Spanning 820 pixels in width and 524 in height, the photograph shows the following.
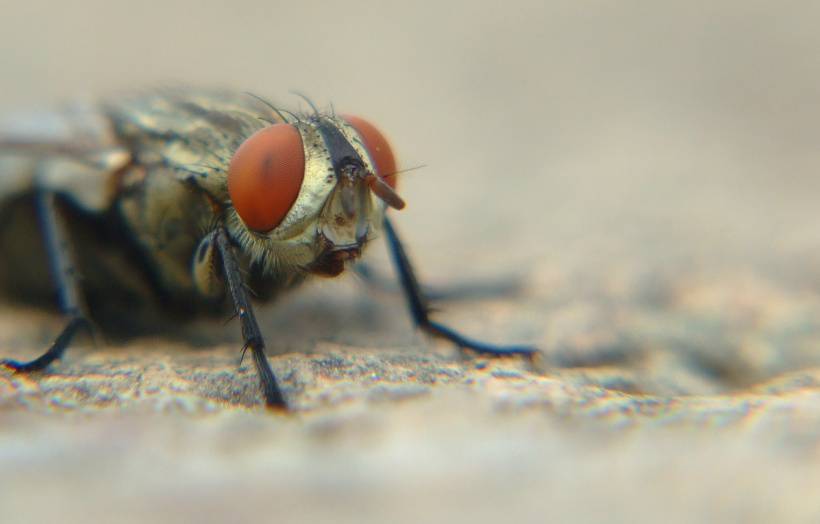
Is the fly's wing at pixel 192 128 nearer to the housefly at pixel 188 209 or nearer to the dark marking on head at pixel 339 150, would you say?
the housefly at pixel 188 209

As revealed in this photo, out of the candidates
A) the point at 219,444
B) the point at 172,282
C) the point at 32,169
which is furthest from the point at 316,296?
the point at 219,444

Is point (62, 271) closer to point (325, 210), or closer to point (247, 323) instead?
point (247, 323)

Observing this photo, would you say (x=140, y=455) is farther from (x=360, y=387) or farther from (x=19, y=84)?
(x=19, y=84)

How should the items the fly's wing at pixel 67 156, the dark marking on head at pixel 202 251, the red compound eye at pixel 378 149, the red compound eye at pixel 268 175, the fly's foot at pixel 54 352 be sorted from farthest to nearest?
the fly's wing at pixel 67 156 → the dark marking on head at pixel 202 251 → the red compound eye at pixel 378 149 → the fly's foot at pixel 54 352 → the red compound eye at pixel 268 175

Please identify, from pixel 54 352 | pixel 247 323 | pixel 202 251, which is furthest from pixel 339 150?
pixel 54 352

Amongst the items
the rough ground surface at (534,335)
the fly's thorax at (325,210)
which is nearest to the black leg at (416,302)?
the rough ground surface at (534,335)

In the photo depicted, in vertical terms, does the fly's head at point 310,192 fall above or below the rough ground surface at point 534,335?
→ above

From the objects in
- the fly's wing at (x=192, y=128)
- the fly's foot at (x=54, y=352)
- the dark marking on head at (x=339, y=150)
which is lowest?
the fly's foot at (x=54, y=352)

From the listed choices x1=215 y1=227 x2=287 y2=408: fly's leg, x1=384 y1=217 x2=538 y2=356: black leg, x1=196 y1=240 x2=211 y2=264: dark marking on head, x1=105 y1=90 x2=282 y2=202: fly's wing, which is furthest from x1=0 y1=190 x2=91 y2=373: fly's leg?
x1=384 y1=217 x2=538 y2=356: black leg
